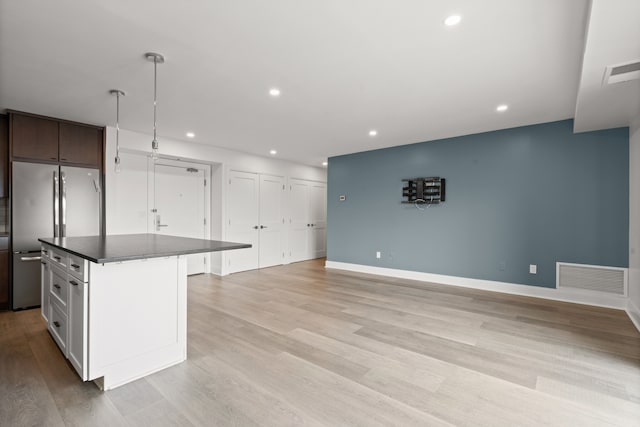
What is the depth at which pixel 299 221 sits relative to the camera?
7406mm

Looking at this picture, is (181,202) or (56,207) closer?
(56,207)

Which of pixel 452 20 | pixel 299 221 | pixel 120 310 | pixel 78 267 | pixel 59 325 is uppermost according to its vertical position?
pixel 452 20

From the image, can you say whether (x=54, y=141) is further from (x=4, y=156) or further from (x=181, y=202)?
(x=181, y=202)

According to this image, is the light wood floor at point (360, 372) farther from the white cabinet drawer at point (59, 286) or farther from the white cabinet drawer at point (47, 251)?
the white cabinet drawer at point (47, 251)

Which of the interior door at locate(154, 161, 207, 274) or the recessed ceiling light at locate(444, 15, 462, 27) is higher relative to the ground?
the recessed ceiling light at locate(444, 15, 462, 27)

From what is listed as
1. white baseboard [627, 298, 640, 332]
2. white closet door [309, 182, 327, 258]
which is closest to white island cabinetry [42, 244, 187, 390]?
white baseboard [627, 298, 640, 332]

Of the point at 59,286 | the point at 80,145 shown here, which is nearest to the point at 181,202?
the point at 80,145

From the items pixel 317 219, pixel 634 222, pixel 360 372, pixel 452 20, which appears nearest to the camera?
pixel 452 20

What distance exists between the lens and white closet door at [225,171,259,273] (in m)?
5.89

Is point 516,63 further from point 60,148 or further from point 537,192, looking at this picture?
point 60,148

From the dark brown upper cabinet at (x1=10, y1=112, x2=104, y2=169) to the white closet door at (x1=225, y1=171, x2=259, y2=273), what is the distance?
218 cm

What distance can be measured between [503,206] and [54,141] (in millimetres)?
6272

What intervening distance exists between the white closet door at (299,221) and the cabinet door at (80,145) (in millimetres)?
3776

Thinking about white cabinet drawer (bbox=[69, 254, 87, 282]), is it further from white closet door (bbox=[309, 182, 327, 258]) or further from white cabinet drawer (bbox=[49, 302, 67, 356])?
white closet door (bbox=[309, 182, 327, 258])
